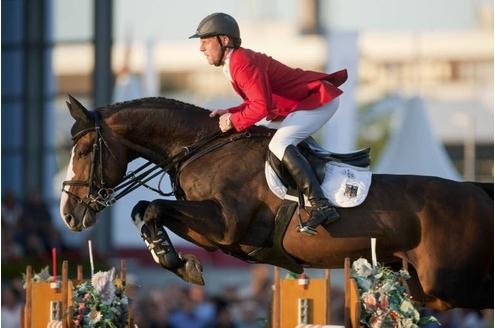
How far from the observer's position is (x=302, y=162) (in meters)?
8.15

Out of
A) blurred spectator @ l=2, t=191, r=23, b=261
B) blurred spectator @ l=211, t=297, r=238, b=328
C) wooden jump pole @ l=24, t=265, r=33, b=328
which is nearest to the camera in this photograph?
wooden jump pole @ l=24, t=265, r=33, b=328

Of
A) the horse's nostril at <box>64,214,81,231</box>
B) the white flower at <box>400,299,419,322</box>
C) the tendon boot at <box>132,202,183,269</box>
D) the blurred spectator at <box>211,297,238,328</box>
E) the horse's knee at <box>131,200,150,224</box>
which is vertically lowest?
the blurred spectator at <box>211,297,238,328</box>

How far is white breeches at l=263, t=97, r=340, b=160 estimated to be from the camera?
8.20 m

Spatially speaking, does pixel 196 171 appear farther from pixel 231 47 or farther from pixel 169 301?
pixel 169 301

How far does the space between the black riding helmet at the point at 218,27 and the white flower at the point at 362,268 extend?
157 cm

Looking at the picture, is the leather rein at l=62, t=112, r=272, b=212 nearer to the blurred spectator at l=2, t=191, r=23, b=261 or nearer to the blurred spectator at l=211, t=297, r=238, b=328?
the blurred spectator at l=211, t=297, r=238, b=328

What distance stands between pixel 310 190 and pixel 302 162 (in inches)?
6.8

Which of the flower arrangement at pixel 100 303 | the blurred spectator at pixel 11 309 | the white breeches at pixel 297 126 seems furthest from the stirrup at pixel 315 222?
the blurred spectator at pixel 11 309

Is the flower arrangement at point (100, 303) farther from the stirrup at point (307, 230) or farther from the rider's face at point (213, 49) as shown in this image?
the rider's face at point (213, 49)

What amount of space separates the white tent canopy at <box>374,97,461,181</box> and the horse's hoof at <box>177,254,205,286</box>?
23.2 ft

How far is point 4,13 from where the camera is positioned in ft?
62.8

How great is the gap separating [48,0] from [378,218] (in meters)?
11.9

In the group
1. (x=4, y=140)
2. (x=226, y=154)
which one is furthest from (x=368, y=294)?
(x=4, y=140)

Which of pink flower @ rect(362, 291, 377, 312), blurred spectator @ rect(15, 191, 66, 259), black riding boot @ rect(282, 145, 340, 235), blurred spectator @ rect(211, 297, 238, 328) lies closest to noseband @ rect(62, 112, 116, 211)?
black riding boot @ rect(282, 145, 340, 235)
